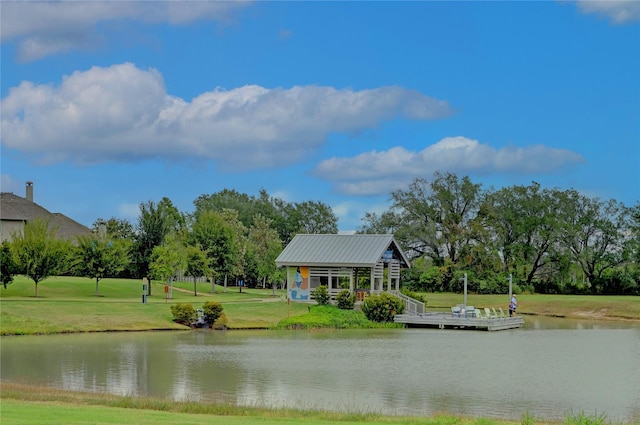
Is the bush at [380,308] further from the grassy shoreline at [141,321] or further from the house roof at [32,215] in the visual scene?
A: the house roof at [32,215]

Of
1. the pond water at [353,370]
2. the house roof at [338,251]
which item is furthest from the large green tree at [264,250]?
the pond water at [353,370]

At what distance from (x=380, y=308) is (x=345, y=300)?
251 cm

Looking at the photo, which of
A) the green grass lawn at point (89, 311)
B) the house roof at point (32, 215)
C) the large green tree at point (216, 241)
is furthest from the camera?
the house roof at point (32, 215)

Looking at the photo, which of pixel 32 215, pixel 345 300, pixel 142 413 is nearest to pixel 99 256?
pixel 345 300

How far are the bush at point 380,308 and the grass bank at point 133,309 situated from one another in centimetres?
115

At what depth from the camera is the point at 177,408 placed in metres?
18.7

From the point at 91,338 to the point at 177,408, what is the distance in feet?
62.6

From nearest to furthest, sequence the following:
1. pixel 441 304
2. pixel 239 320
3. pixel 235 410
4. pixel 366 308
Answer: pixel 235 410 → pixel 239 320 → pixel 366 308 → pixel 441 304

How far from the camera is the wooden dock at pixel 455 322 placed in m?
48.2

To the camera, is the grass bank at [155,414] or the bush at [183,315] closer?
the grass bank at [155,414]

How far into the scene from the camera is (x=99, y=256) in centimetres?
5397

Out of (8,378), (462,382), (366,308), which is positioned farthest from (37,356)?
(366,308)

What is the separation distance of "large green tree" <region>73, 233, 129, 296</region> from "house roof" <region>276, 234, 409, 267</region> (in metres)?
10.6

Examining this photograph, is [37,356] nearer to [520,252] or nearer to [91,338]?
[91,338]
